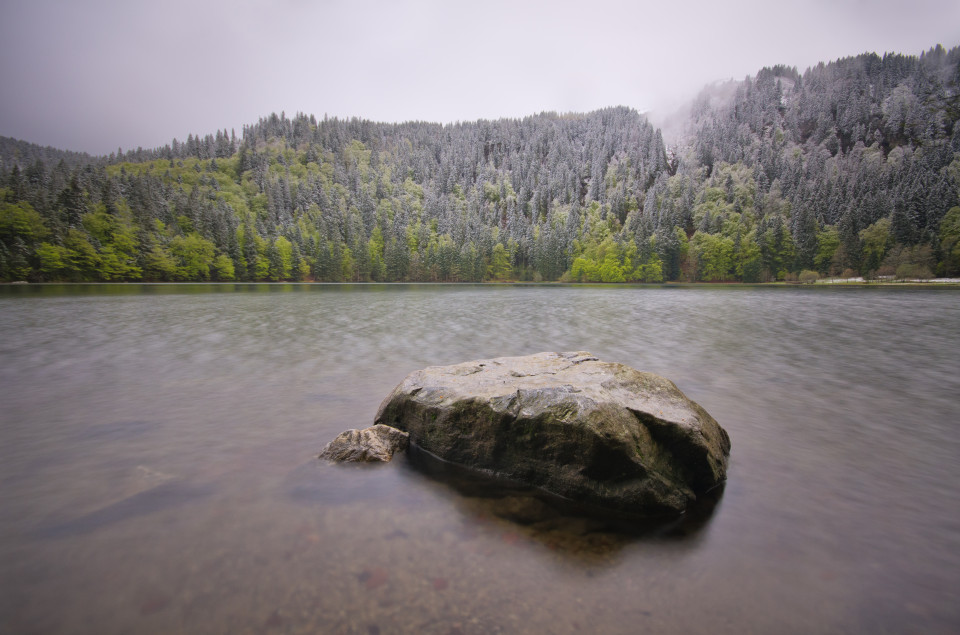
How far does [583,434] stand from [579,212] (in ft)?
538

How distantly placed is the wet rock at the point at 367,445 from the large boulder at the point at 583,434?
35 cm

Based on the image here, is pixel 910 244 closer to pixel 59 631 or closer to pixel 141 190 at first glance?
pixel 59 631

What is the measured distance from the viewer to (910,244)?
91125mm

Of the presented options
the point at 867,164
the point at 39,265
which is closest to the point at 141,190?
the point at 39,265

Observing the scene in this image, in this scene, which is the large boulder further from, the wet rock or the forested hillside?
the forested hillside

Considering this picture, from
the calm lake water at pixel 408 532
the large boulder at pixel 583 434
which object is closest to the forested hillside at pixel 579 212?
the calm lake water at pixel 408 532

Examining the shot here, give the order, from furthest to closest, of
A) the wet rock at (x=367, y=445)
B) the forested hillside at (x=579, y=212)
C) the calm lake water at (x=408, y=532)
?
the forested hillside at (x=579, y=212), the wet rock at (x=367, y=445), the calm lake water at (x=408, y=532)

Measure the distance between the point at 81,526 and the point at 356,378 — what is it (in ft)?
26.4

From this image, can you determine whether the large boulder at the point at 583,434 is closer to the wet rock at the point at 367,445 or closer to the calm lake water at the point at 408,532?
the wet rock at the point at 367,445

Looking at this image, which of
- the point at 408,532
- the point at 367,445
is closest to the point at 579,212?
the point at 367,445

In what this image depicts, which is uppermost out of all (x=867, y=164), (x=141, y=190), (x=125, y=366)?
(x=867, y=164)

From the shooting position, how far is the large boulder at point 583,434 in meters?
5.41

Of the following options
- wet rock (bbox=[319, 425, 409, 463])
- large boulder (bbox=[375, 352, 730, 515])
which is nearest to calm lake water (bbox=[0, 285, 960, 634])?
wet rock (bbox=[319, 425, 409, 463])

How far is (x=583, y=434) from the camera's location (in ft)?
18.1
